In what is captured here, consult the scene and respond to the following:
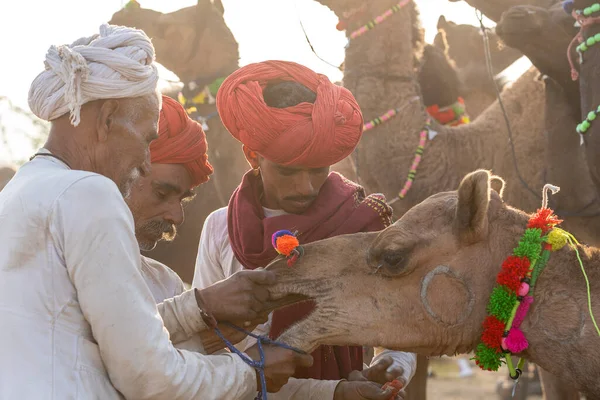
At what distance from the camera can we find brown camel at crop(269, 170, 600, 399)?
3.34 meters

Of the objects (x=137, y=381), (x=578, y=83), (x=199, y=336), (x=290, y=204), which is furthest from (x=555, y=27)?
(x=137, y=381)

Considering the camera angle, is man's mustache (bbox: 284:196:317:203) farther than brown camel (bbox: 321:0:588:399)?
No

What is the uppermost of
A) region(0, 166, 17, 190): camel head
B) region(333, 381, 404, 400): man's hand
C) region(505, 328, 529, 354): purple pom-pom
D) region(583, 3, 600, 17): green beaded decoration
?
region(583, 3, 600, 17): green beaded decoration

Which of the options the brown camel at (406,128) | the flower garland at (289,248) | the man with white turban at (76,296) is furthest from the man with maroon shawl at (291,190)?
the brown camel at (406,128)

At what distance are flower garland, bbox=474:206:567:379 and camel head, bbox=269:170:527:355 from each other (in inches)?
3.1

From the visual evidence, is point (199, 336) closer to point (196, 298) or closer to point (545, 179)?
point (196, 298)

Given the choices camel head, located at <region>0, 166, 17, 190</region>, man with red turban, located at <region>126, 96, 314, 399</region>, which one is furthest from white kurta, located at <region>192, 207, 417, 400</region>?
camel head, located at <region>0, 166, 17, 190</region>

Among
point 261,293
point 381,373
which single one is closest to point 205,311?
point 261,293

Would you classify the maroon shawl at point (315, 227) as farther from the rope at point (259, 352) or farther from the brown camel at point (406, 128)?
the brown camel at point (406, 128)

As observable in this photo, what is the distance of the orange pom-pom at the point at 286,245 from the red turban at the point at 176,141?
0.91 metres

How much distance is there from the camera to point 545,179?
6.68 meters

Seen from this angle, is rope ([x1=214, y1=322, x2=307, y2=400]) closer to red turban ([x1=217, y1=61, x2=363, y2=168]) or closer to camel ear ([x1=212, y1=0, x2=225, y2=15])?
red turban ([x1=217, y1=61, x2=363, y2=168])

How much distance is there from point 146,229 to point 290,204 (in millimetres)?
689

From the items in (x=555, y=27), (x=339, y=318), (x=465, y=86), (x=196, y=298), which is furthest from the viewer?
(x=465, y=86)
